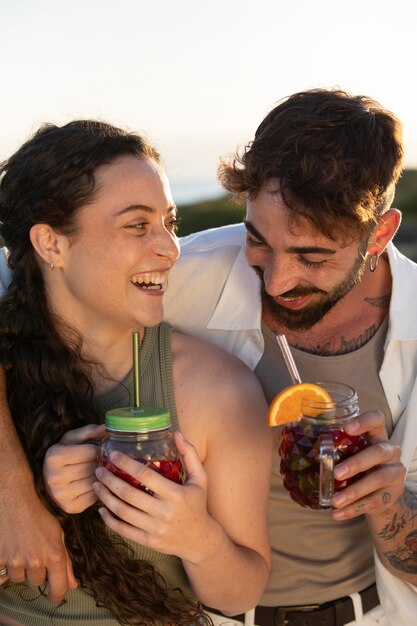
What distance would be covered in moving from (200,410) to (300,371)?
69 cm

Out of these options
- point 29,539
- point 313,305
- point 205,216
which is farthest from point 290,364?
point 205,216

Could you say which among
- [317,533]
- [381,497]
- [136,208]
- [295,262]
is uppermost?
[136,208]

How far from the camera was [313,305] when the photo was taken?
3.37 metres

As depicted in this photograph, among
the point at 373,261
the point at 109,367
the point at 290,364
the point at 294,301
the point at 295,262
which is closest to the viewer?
the point at 290,364

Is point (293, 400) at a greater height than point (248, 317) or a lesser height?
greater

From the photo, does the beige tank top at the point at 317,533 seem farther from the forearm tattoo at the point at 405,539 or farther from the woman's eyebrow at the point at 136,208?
the woman's eyebrow at the point at 136,208

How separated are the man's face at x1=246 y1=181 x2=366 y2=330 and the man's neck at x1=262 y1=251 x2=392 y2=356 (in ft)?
0.43

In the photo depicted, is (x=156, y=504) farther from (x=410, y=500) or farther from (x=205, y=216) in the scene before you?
(x=205, y=216)

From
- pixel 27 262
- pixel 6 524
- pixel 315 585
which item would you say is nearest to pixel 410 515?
pixel 315 585

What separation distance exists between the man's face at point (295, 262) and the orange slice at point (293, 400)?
76 centimetres

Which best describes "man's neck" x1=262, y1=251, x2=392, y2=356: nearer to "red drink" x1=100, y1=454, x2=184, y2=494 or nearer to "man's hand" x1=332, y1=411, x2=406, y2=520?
"man's hand" x1=332, y1=411, x2=406, y2=520

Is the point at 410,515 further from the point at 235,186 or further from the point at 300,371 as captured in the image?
the point at 235,186

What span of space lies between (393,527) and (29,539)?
4.26ft

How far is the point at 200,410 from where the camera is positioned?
9.59ft
